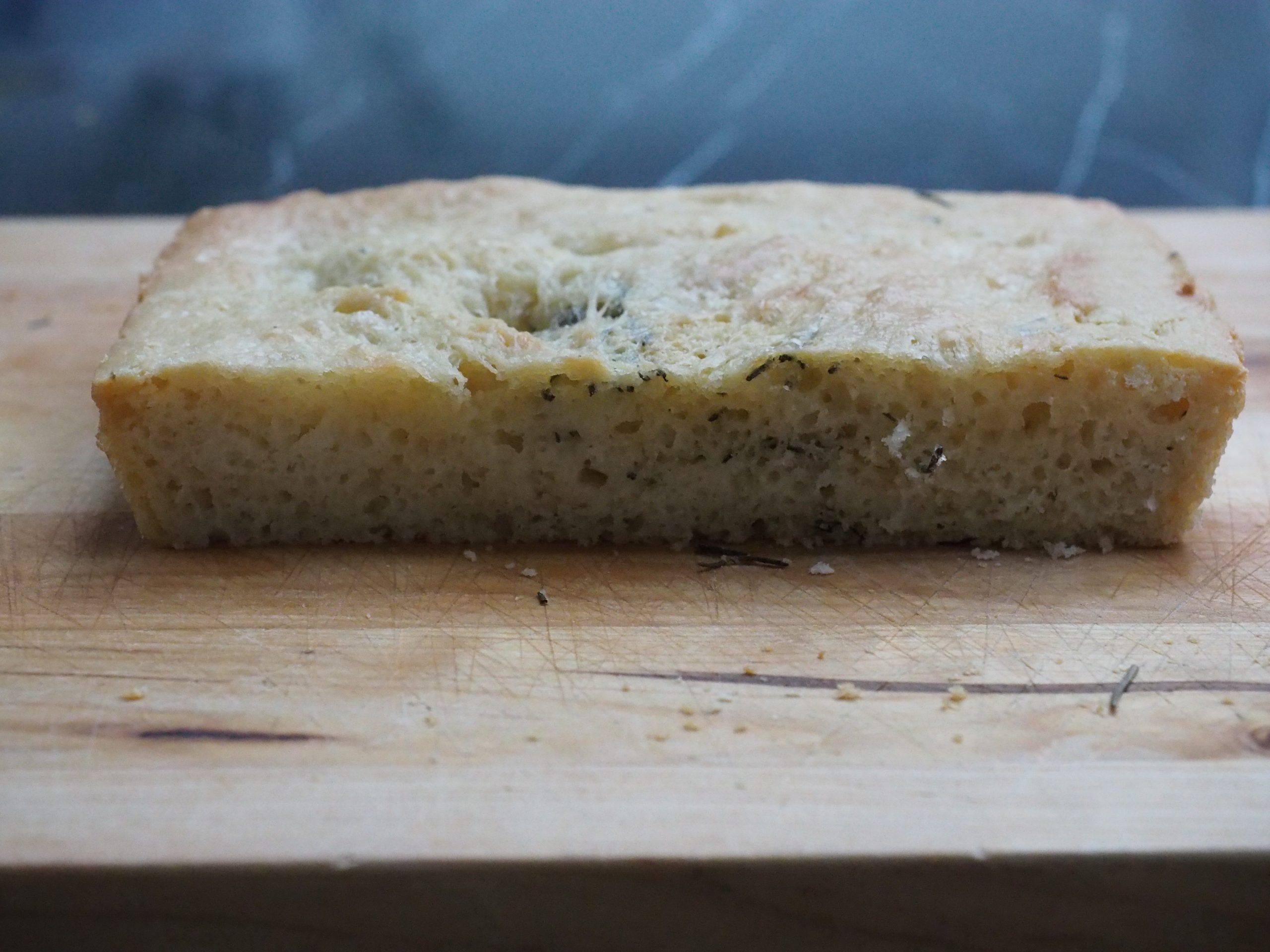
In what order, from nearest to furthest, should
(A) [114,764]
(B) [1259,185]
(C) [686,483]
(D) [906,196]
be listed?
(A) [114,764] < (C) [686,483] < (D) [906,196] < (B) [1259,185]

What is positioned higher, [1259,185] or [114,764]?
[1259,185]

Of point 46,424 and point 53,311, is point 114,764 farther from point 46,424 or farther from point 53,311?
point 53,311

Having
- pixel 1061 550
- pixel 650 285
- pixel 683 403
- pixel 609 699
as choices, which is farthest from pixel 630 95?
pixel 609 699

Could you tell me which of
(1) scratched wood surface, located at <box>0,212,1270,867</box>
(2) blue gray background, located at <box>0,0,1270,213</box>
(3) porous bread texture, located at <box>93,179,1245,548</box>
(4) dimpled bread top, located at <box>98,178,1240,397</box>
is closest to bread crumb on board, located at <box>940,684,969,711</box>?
(1) scratched wood surface, located at <box>0,212,1270,867</box>

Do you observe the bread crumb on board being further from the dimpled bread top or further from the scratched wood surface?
the dimpled bread top

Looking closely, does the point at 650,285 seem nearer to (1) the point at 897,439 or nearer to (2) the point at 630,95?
(1) the point at 897,439

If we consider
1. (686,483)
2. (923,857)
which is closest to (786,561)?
(686,483)

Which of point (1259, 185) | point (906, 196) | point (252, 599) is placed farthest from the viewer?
point (1259, 185)
